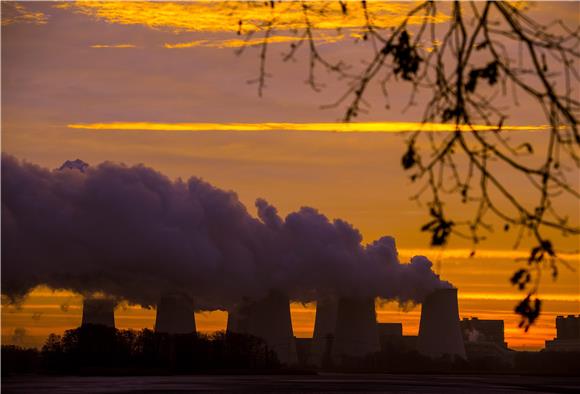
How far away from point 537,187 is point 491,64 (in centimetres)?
96

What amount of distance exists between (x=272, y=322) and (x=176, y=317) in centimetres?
1521

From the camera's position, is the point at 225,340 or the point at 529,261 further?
the point at 225,340

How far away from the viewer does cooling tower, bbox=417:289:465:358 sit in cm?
17362

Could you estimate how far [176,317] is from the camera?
180 metres

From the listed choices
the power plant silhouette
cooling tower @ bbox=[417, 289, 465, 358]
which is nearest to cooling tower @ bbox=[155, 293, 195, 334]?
the power plant silhouette

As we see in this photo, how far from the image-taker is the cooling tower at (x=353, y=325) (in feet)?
593

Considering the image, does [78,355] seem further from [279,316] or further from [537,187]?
[537,187]

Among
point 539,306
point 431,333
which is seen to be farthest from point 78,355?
point 539,306

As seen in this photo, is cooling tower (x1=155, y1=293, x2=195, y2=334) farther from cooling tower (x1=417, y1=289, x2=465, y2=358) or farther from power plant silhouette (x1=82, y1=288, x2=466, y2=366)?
cooling tower (x1=417, y1=289, x2=465, y2=358)

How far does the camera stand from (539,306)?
816 cm

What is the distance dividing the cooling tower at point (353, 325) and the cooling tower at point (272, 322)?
8011 mm

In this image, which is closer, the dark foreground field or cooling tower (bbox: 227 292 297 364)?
the dark foreground field

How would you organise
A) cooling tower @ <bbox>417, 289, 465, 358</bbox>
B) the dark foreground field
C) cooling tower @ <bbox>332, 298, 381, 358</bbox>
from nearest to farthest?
the dark foreground field, cooling tower @ <bbox>417, 289, 465, 358</bbox>, cooling tower @ <bbox>332, 298, 381, 358</bbox>

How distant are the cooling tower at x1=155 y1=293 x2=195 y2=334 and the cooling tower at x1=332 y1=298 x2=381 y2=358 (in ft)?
77.2
